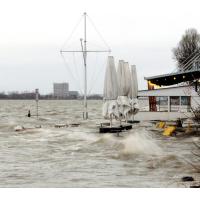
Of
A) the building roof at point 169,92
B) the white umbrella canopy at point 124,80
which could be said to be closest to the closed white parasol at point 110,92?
the white umbrella canopy at point 124,80

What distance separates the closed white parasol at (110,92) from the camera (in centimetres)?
2530

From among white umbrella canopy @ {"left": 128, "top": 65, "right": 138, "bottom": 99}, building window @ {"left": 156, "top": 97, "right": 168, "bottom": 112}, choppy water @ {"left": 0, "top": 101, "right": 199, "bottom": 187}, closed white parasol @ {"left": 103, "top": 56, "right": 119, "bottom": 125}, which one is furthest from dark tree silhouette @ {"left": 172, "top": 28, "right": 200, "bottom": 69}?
choppy water @ {"left": 0, "top": 101, "right": 199, "bottom": 187}

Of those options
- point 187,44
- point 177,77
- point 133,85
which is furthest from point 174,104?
point 187,44

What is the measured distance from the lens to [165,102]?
1547 inches

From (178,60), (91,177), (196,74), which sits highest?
(178,60)

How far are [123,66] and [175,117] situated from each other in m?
11.1

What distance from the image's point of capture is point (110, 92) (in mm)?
25438

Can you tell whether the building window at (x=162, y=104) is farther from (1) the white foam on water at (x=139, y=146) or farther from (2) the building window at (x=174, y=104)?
(1) the white foam on water at (x=139, y=146)

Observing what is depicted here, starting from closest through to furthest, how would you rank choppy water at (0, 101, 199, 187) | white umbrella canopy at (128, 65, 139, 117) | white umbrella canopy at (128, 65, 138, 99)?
choppy water at (0, 101, 199, 187) → white umbrella canopy at (128, 65, 139, 117) → white umbrella canopy at (128, 65, 138, 99)

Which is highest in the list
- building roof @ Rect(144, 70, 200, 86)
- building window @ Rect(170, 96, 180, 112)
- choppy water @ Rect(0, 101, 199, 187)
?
building roof @ Rect(144, 70, 200, 86)

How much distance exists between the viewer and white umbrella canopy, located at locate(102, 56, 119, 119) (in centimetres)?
2530

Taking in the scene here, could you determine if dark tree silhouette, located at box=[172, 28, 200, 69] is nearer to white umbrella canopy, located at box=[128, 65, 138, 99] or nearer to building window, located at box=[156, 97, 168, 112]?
building window, located at box=[156, 97, 168, 112]
